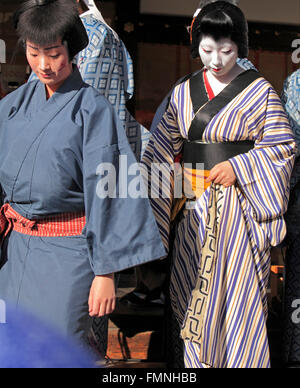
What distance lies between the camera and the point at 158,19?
5.15 metres

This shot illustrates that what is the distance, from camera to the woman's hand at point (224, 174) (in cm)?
252

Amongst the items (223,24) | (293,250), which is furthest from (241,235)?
(223,24)

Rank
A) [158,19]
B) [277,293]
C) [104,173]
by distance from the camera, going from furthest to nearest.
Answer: [158,19] < [277,293] < [104,173]

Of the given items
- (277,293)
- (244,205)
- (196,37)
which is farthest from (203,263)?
(277,293)

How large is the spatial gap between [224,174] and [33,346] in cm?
116

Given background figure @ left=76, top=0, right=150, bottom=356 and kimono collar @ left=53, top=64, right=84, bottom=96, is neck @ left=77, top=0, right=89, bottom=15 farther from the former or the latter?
kimono collar @ left=53, top=64, right=84, bottom=96

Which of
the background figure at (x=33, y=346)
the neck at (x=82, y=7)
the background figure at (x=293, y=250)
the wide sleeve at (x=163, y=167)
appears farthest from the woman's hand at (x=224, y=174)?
the neck at (x=82, y=7)

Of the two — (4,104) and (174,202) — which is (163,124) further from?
(4,104)

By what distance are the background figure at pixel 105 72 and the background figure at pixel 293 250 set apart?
877mm

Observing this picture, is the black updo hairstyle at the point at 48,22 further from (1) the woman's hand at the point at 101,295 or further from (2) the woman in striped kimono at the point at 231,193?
(1) the woman's hand at the point at 101,295

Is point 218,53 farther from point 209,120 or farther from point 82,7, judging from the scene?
point 82,7

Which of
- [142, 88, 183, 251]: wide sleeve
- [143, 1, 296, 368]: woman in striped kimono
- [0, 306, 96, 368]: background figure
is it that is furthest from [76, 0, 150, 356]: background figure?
[0, 306, 96, 368]: background figure

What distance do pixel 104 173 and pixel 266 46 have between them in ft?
12.7

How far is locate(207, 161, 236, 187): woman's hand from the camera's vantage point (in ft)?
8.27
